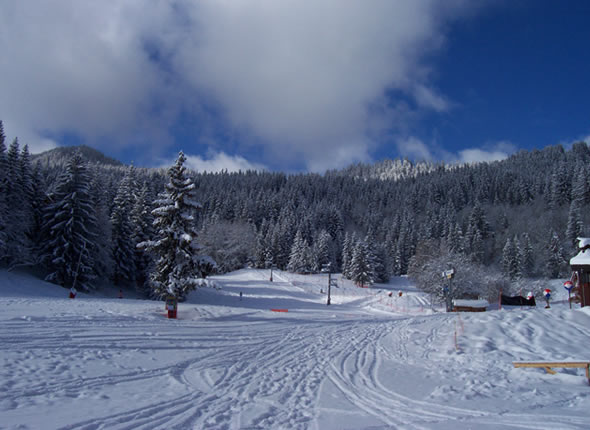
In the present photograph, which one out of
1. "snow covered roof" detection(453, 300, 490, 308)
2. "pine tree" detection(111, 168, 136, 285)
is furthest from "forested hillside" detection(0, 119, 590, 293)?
"snow covered roof" detection(453, 300, 490, 308)

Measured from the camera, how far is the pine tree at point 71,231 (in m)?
31.6

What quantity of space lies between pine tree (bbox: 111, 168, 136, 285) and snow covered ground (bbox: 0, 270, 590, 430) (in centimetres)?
2197

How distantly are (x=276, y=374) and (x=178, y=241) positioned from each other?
564 inches

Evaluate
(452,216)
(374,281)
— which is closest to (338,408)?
(374,281)

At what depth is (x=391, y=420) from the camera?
21.8ft

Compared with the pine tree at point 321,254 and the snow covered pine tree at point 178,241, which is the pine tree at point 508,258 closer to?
the pine tree at point 321,254

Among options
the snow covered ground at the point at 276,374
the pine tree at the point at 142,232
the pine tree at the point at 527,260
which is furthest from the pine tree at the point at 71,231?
the pine tree at the point at 527,260

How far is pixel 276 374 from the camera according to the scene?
9906 millimetres

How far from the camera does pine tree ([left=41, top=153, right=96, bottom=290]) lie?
104 ft

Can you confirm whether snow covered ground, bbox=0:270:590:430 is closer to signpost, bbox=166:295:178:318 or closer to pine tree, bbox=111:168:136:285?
signpost, bbox=166:295:178:318

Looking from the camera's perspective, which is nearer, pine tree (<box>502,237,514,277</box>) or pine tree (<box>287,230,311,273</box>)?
pine tree (<box>502,237,514,277</box>)

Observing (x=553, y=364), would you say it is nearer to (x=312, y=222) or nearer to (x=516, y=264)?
(x=516, y=264)

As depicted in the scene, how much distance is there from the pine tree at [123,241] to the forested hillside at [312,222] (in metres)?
0.12

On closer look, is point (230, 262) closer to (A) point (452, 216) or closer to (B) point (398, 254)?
(B) point (398, 254)
